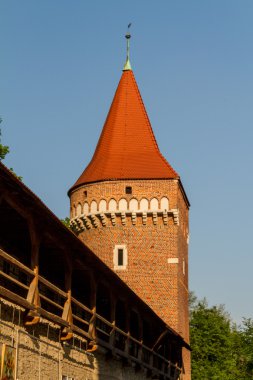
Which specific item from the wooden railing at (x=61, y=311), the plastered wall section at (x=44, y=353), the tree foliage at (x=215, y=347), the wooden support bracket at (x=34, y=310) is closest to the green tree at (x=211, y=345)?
the tree foliage at (x=215, y=347)

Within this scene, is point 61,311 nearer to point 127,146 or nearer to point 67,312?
point 67,312

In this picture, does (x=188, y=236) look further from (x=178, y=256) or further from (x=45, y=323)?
(x=45, y=323)

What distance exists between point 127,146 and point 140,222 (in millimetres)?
4560

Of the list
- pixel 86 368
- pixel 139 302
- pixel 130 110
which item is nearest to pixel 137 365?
pixel 139 302

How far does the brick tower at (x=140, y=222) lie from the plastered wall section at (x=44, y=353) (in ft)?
43.4

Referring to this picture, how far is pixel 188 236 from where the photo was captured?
1479 inches

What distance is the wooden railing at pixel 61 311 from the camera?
12.9m

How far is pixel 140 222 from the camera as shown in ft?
110

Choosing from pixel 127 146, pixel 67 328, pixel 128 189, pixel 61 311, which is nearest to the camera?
pixel 67 328

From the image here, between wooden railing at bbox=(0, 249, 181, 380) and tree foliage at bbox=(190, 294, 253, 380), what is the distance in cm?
1886

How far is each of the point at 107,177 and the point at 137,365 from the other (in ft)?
41.0

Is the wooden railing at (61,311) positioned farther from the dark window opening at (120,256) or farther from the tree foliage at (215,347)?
the tree foliage at (215,347)

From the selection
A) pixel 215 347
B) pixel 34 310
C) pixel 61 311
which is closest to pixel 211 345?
pixel 215 347

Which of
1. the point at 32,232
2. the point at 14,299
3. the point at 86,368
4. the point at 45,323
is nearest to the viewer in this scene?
the point at 14,299
